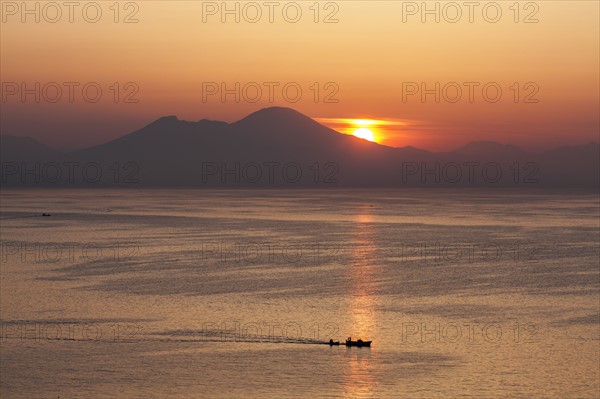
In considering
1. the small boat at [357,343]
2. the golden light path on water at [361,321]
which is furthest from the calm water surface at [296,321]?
the small boat at [357,343]

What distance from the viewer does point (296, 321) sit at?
6712cm

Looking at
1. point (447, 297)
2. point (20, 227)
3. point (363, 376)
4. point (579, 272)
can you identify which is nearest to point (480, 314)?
point (447, 297)

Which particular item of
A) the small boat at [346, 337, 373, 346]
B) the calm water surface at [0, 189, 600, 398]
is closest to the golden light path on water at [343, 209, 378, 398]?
the calm water surface at [0, 189, 600, 398]

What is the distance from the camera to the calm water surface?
1988 inches

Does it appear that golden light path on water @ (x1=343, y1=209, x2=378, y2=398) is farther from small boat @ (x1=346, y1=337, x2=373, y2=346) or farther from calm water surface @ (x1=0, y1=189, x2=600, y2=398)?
small boat @ (x1=346, y1=337, x2=373, y2=346)

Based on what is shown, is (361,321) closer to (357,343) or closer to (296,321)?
(296,321)

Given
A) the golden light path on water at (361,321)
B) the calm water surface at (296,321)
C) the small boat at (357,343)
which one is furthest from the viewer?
the small boat at (357,343)

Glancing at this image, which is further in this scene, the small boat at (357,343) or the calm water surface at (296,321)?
the small boat at (357,343)

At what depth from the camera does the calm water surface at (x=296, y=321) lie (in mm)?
50500

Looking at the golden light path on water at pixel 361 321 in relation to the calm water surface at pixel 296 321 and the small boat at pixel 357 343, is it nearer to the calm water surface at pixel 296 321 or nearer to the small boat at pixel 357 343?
the calm water surface at pixel 296 321

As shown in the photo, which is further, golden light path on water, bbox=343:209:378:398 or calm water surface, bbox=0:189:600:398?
calm water surface, bbox=0:189:600:398

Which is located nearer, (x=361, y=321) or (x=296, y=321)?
(x=296, y=321)

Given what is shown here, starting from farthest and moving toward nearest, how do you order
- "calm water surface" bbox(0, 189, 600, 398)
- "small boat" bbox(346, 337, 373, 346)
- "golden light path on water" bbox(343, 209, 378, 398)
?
"small boat" bbox(346, 337, 373, 346) < "calm water surface" bbox(0, 189, 600, 398) < "golden light path on water" bbox(343, 209, 378, 398)

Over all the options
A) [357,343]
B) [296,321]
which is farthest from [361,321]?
[357,343]
